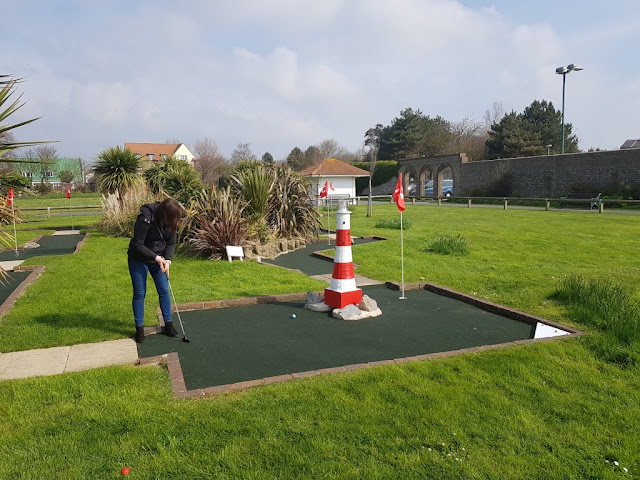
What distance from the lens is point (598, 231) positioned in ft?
50.3

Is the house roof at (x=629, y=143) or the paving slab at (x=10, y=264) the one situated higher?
the house roof at (x=629, y=143)

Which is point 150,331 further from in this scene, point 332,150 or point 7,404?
point 332,150

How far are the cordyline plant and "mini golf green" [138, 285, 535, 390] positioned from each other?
4423 mm

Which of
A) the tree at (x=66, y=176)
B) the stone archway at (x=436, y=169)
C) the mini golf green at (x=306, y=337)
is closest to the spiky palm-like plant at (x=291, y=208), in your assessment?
the mini golf green at (x=306, y=337)

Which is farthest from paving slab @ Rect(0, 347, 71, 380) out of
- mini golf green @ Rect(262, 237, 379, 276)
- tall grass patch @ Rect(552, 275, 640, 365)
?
mini golf green @ Rect(262, 237, 379, 276)

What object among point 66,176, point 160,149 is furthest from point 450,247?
point 160,149

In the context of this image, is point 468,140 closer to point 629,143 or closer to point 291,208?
point 629,143

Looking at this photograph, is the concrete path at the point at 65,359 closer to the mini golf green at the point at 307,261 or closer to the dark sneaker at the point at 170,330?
the dark sneaker at the point at 170,330

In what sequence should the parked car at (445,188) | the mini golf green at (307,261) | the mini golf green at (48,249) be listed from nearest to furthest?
the mini golf green at (307,261) < the mini golf green at (48,249) < the parked car at (445,188)

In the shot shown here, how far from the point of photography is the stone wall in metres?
29.7

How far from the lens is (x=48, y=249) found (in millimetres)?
13758

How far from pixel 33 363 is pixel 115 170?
16934mm

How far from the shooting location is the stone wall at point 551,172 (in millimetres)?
29672

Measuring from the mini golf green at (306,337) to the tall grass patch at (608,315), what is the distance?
0.69 m
